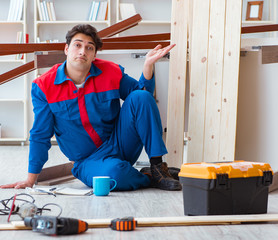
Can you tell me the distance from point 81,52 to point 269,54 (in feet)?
3.90

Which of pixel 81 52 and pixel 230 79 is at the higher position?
pixel 81 52

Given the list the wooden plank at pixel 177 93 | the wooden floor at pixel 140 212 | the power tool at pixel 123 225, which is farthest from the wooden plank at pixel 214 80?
the power tool at pixel 123 225

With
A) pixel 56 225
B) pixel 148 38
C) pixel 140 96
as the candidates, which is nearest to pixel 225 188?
pixel 56 225

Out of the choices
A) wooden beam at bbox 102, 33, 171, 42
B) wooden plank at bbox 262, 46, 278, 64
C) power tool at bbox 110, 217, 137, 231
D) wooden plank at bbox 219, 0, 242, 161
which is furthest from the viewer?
wooden beam at bbox 102, 33, 171, 42

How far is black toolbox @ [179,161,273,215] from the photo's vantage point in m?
1.84

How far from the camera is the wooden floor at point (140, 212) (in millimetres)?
1600

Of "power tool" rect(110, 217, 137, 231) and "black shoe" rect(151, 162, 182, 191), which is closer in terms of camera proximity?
"power tool" rect(110, 217, 137, 231)

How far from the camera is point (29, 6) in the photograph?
636 centimetres

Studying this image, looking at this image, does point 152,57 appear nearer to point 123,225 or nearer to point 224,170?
point 224,170

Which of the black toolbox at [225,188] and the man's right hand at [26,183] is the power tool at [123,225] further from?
the man's right hand at [26,183]

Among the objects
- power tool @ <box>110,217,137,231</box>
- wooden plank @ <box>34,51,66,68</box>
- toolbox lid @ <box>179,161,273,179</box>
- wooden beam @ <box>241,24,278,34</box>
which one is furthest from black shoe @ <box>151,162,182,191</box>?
wooden beam @ <box>241,24,278,34</box>

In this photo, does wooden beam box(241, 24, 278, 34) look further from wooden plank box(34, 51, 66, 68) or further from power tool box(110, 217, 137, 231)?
power tool box(110, 217, 137, 231)

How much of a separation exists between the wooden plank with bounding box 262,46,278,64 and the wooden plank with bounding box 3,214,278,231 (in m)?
1.36

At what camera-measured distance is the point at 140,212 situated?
6.61 ft
